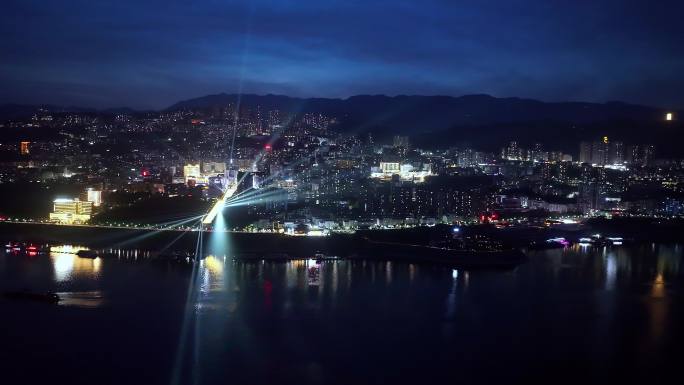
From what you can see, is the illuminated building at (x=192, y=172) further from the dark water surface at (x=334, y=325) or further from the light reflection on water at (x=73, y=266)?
the dark water surface at (x=334, y=325)

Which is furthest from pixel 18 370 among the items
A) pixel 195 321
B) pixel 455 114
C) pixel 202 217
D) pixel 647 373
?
pixel 455 114

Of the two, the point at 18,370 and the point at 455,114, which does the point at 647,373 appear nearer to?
the point at 18,370

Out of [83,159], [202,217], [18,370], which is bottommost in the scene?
[18,370]

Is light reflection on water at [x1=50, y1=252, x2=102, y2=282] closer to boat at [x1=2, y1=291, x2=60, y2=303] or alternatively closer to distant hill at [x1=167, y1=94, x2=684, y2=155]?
boat at [x1=2, y1=291, x2=60, y2=303]

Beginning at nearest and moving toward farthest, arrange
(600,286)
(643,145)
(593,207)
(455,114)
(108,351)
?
(108,351), (600,286), (593,207), (643,145), (455,114)

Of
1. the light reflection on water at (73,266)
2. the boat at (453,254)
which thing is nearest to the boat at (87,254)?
the light reflection on water at (73,266)

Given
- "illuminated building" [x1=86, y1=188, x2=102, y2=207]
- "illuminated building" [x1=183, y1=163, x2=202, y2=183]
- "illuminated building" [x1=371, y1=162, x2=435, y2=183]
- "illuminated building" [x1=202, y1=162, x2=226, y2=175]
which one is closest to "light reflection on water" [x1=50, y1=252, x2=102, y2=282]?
"illuminated building" [x1=86, y1=188, x2=102, y2=207]
